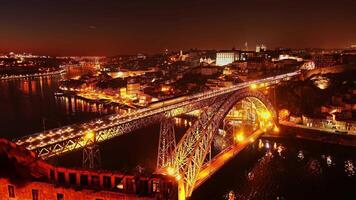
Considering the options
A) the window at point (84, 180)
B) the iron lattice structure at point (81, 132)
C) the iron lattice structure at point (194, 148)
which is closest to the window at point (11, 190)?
the window at point (84, 180)

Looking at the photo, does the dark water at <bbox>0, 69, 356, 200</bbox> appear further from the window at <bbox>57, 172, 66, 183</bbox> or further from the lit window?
the lit window

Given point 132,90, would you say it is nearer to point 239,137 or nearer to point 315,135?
point 239,137

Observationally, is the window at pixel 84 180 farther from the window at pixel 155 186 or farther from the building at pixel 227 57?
the building at pixel 227 57

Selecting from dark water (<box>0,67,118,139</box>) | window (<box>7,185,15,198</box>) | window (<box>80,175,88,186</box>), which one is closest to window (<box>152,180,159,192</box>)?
window (<box>80,175,88,186</box>)

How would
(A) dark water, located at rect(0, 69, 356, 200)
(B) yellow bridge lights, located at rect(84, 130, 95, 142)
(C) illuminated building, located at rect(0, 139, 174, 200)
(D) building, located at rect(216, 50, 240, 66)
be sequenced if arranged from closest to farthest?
(C) illuminated building, located at rect(0, 139, 174, 200)
(B) yellow bridge lights, located at rect(84, 130, 95, 142)
(A) dark water, located at rect(0, 69, 356, 200)
(D) building, located at rect(216, 50, 240, 66)

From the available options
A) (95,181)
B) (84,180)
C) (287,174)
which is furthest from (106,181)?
(287,174)

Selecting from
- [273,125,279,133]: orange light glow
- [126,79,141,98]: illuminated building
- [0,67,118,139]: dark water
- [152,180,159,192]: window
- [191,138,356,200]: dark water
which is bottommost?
[191,138,356,200]: dark water

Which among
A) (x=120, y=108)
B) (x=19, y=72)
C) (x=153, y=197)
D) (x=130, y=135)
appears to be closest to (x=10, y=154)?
(x=153, y=197)

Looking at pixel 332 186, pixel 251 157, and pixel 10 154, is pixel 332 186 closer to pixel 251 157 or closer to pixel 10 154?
pixel 251 157

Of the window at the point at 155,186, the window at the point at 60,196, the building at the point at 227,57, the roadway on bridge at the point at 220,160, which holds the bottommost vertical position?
the roadway on bridge at the point at 220,160
